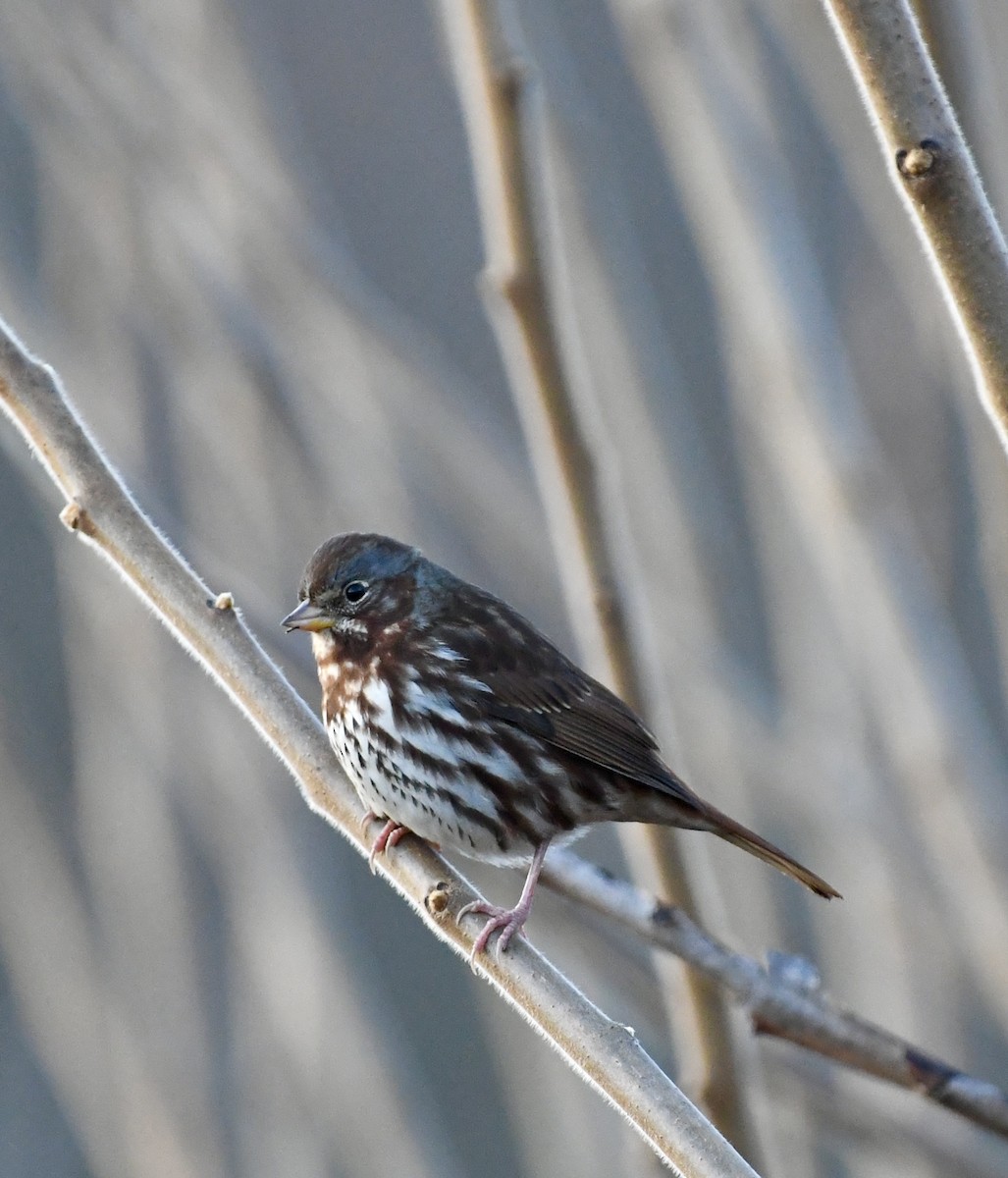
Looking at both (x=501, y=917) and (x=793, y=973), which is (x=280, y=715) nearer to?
(x=501, y=917)

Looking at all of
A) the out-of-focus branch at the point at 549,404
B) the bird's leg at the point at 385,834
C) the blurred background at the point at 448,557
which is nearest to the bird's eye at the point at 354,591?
the blurred background at the point at 448,557

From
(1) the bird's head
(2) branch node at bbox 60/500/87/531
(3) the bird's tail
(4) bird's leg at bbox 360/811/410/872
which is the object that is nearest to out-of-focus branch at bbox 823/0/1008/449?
(2) branch node at bbox 60/500/87/531

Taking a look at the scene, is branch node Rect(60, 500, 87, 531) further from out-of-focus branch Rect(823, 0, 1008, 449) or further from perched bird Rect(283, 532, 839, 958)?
out-of-focus branch Rect(823, 0, 1008, 449)

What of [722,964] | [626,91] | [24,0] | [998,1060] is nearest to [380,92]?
[626,91]

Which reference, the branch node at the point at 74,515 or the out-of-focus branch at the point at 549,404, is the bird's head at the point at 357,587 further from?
the branch node at the point at 74,515

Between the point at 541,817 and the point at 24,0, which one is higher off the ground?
the point at 24,0

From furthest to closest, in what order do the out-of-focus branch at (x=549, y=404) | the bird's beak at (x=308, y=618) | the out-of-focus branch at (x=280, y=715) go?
1. the bird's beak at (x=308, y=618)
2. the out-of-focus branch at (x=549, y=404)
3. the out-of-focus branch at (x=280, y=715)

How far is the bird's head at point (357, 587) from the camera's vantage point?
398cm

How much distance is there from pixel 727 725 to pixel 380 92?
184 inches

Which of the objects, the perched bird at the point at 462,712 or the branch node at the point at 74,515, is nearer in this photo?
the branch node at the point at 74,515

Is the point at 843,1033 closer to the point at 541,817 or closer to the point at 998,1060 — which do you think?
the point at 541,817

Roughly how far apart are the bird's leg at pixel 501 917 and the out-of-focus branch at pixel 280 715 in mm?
27

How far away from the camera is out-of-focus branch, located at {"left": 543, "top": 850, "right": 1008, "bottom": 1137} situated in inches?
105

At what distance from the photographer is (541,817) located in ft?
12.9
